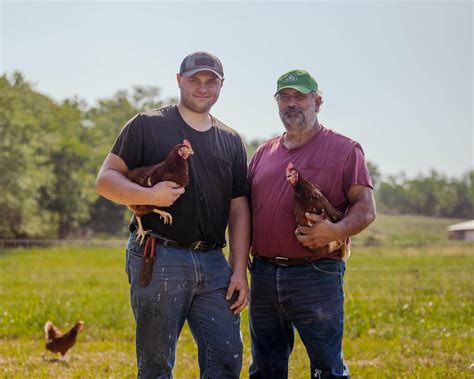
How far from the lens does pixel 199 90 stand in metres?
3.56

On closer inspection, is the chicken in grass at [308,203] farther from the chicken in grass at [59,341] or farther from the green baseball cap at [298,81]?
the chicken in grass at [59,341]

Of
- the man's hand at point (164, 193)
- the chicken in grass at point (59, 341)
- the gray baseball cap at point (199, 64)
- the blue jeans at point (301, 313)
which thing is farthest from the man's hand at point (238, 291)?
the chicken in grass at point (59, 341)

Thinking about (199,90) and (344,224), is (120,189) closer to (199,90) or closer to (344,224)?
(199,90)

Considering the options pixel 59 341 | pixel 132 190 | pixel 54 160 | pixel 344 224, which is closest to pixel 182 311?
pixel 132 190

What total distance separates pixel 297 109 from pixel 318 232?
35.7 inches

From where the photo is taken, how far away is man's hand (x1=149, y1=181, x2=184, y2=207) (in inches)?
128

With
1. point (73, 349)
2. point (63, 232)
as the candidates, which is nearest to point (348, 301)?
point (73, 349)

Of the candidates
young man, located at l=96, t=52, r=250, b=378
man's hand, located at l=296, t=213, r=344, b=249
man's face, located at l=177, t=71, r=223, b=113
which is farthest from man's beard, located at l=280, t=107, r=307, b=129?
man's hand, located at l=296, t=213, r=344, b=249

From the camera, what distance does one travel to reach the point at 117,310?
27.6ft

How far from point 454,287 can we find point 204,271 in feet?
28.5

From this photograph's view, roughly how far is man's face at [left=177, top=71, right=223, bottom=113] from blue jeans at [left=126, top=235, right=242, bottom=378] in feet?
3.07

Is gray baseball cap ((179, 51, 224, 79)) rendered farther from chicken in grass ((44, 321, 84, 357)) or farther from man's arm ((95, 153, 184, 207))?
chicken in grass ((44, 321, 84, 357))

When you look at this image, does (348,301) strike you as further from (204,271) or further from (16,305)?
(204,271)

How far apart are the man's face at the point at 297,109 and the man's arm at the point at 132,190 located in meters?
1.02
